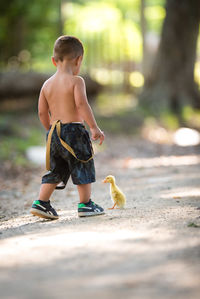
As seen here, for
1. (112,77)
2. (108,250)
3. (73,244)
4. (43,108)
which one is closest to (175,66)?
(112,77)

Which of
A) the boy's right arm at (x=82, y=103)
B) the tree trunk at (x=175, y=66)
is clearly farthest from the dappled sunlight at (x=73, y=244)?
the tree trunk at (x=175, y=66)

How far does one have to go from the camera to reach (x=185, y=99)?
14.9 meters

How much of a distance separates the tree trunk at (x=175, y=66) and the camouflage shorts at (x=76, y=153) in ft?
34.9

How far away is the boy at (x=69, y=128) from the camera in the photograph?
407 cm

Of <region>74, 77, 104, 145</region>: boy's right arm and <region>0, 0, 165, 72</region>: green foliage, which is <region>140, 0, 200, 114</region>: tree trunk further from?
<region>74, 77, 104, 145</region>: boy's right arm

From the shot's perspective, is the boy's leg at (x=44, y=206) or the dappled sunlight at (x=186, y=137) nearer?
the boy's leg at (x=44, y=206)

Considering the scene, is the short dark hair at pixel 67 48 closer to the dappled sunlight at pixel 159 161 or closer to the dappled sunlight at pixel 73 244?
the dappled sunlight at pixel 73 244

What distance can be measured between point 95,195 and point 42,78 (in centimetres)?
770

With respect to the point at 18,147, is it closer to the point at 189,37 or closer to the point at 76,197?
the point at 76,197

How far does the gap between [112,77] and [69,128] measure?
13.6 m

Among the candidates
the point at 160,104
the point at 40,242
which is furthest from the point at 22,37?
the point at 40,242

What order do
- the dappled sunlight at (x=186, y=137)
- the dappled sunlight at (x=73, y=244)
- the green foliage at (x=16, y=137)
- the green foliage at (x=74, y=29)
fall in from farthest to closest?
1. the green foliage at (x=74, y=29)
2. the dappled sunlight at (x=186, y=137)
3. the green foliage at (x=16, y=137)
4. the dappled sunlight at (x=73, y=244)

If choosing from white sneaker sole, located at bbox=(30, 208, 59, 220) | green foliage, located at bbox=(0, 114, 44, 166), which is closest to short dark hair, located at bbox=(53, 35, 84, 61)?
white sneaker sole, located at bbox=(30, 208, 59, 220)

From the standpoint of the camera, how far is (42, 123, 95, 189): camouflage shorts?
13.4ft
